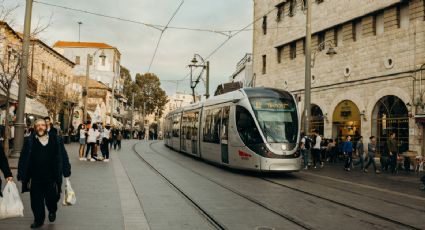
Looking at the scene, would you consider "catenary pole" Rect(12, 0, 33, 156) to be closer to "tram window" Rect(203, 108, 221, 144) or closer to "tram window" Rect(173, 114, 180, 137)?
"tram window" Rect(203, 108, 221, 144)

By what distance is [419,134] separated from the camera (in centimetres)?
2066

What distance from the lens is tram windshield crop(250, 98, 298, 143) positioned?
594 inches

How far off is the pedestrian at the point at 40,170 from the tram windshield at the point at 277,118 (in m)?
9.08

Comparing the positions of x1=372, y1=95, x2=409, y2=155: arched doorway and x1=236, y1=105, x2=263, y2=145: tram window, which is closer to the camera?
x1=236, y1=105, x2=263, y2=145: tram window

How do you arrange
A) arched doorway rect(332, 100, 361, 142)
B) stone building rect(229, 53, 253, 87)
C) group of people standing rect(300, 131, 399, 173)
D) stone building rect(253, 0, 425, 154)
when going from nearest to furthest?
group of people standing rect(300, 131, 399, 173) → stone building rect(253, 0, 425, 154) → arched doorway rect(332, 100, 361, 142) → stone building rect(229, 53, 253, 87)

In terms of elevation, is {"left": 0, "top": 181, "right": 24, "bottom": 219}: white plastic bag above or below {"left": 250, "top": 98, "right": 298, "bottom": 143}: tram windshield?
below

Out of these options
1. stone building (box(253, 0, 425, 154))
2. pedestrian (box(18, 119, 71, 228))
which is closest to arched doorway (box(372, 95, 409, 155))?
stone building (box(253, 0, 425, 154))

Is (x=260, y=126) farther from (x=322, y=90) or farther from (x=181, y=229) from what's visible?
(x=322, y=90)

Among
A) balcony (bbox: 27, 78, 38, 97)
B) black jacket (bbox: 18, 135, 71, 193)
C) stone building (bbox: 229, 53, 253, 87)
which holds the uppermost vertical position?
stone building (bbox: 229, 53, 253, 87)

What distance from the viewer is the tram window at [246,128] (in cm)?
1513

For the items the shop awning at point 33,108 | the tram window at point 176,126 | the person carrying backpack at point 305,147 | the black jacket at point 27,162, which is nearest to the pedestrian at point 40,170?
the black jacket at point 27,162

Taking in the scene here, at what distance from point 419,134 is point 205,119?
9.24 meters

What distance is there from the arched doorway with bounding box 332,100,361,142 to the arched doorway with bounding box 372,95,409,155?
150 centimetres

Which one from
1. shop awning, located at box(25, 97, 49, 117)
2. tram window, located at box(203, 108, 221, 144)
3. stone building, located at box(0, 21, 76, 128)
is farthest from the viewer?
stone building, located at box(0, 21, 76, 128)
